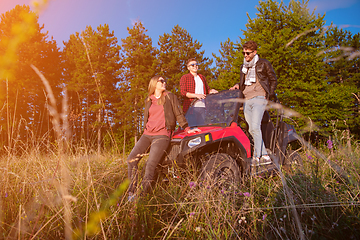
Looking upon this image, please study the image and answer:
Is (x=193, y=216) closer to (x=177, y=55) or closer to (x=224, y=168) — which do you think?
(x=224, y=168)

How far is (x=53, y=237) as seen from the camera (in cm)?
199

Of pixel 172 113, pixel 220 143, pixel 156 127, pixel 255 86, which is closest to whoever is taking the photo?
pixel 220 143

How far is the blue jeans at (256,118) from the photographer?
11.3 feet

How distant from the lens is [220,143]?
2936 mm

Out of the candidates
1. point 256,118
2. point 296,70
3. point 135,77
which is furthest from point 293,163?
point 135,77

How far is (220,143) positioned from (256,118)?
40.8 inches

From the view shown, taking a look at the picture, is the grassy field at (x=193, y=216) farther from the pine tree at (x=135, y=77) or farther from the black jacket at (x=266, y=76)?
the pine tree at (x=135, y=77)

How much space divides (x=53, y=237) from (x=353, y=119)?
15852 mm

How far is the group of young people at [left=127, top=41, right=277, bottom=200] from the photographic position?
3080 millimetres

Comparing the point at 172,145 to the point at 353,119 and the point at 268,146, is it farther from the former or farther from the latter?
the point at 353,119

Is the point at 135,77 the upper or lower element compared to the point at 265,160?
upper

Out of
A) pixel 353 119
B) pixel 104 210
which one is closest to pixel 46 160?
pixel 104 210

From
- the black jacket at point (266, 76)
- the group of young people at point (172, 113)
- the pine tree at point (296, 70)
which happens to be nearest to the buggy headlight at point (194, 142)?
the group of young people at point (172, 113)

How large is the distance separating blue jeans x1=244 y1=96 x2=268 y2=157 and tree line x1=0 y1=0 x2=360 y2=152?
3.83 feet
